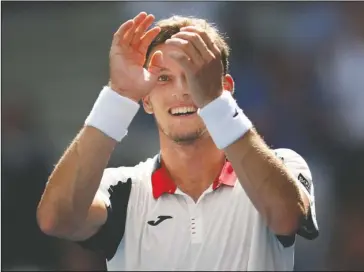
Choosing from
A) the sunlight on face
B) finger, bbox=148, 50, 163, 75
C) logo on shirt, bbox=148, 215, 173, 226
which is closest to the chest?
logo on shirt, bbox=148, 215, 173, 226

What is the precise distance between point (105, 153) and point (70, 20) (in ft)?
0.97

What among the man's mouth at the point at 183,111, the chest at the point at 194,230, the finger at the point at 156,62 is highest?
the finger at the point at 156,62

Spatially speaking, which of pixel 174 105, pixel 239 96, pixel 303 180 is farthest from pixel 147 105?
pixel 303 180

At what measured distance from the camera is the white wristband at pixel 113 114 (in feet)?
2.89

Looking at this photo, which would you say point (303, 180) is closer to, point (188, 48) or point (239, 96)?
point (239, 96)

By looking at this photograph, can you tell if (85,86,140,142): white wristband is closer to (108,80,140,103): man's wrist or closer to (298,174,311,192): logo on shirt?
(108,80,140,103): man's wrist

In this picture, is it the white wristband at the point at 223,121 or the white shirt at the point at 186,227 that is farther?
the white shirt at the point at 186,227

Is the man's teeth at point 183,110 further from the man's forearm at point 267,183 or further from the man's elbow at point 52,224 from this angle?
the man's elbow at point 52,224

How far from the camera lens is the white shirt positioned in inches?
38.0

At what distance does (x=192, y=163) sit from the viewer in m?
1.00

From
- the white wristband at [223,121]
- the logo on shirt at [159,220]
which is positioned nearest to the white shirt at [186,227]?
the logo on shirt at [159,220]

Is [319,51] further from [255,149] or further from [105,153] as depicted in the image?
[105,153]

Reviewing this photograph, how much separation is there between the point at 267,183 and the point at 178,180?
182 millimetres

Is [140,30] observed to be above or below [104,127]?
above
